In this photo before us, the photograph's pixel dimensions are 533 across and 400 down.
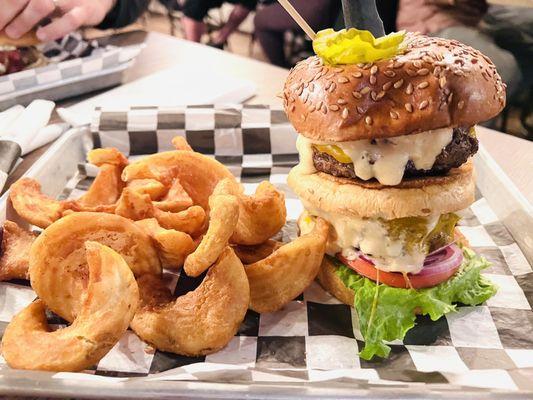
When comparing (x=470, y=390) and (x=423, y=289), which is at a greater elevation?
(x=470, y=390)

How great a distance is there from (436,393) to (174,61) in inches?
111

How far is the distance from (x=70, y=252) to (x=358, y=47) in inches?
35.5

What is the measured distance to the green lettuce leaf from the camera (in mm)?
1510

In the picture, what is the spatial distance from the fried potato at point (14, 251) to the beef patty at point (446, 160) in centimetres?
92

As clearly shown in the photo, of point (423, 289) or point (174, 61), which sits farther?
point (174, 61)

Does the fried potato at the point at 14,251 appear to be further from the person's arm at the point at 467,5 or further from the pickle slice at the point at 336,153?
the person's arm at the point at 467,5

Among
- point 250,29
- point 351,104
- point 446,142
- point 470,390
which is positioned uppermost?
point 351,104

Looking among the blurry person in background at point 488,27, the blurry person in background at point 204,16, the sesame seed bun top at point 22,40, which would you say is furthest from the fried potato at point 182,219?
the blurry person in background at point 204,16

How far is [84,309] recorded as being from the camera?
1.30m

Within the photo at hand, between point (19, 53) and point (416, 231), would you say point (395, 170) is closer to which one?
point (416, 231)

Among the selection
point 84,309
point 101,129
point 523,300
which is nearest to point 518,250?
point 523,300

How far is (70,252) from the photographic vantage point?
1.42 metres

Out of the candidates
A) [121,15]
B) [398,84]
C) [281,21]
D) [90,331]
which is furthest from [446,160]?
[281,21]

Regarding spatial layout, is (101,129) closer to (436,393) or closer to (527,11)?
(436,393)
